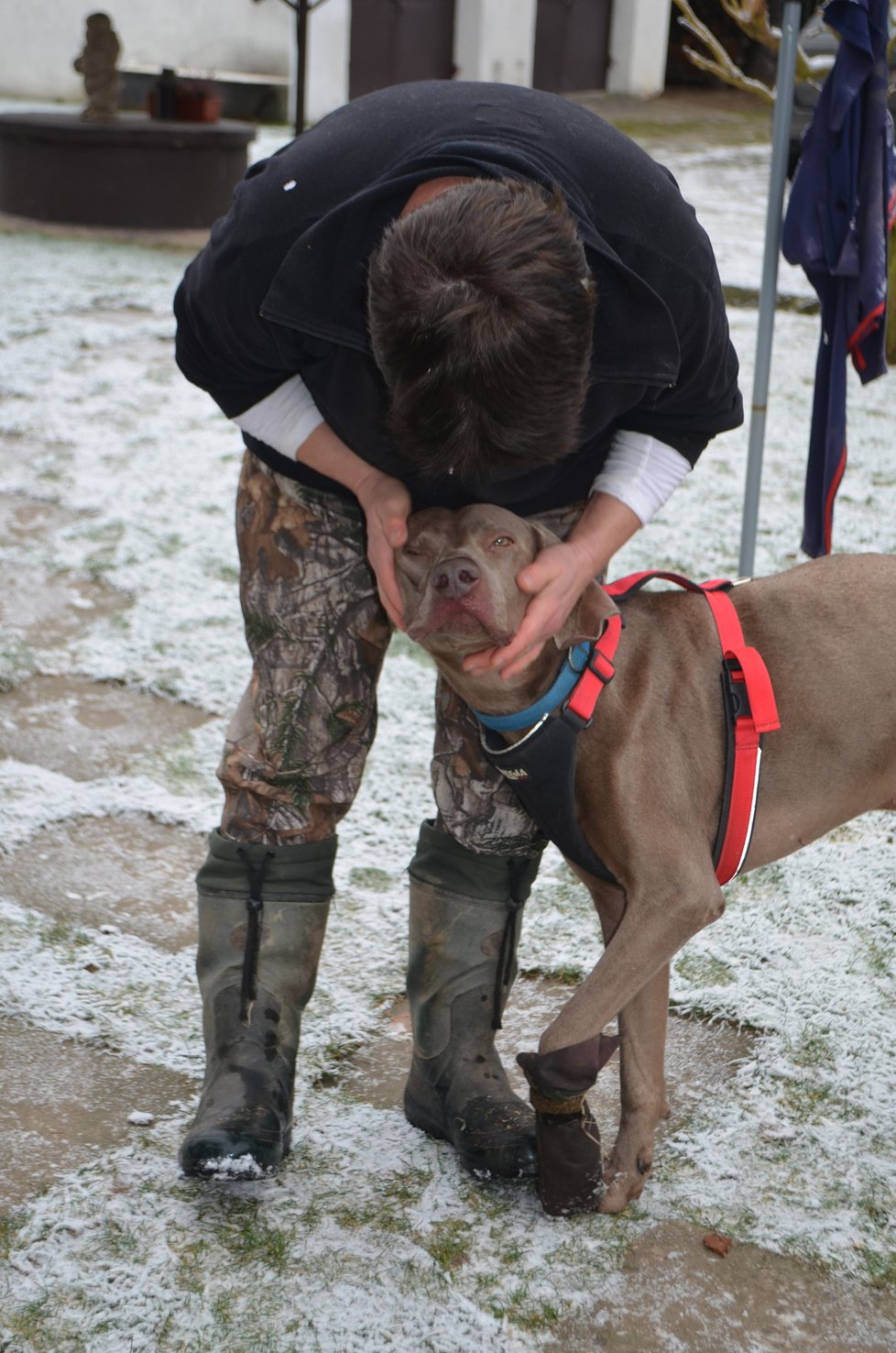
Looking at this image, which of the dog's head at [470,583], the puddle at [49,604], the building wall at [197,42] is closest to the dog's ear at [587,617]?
the dog's head at [470,583]

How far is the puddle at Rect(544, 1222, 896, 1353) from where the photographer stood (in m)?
1.94

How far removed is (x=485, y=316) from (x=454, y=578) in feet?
1.74

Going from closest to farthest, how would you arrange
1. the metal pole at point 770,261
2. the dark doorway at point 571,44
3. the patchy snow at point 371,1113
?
1. the patchy snow at point 371,1113
2. the metal pole at point 770,261
3. the dark doorway at point 571,44

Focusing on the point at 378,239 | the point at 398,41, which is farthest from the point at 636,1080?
the point at 398,41

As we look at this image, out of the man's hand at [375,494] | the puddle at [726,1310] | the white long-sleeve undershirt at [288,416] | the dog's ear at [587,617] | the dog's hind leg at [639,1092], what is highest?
the white long-sleeve undershirt at [288,416]

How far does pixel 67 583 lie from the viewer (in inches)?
181

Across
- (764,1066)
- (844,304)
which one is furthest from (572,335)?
(844,304)

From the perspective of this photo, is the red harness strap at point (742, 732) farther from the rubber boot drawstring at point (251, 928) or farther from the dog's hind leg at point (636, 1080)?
the rubber boot drawstring at point (251, 928)

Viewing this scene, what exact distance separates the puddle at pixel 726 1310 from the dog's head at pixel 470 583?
0.95 m

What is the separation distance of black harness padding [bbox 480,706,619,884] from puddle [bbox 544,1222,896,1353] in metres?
0.58

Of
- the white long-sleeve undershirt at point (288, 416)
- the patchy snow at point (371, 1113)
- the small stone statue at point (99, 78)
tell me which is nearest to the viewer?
the patchy snow at point (371, 1113)

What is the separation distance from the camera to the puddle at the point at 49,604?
423cm

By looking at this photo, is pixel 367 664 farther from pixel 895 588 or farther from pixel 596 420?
pixel 895 588

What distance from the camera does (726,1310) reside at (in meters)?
2.00
